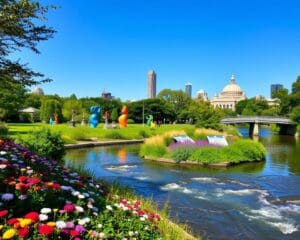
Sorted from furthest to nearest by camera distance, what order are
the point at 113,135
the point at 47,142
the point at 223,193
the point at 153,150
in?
the point at 113,135
the point at 153,150
the point at 47,142
the point at 223,193

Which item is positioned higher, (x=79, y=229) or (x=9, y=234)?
(x=9, y=234)

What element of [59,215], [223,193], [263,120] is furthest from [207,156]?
[263,120]

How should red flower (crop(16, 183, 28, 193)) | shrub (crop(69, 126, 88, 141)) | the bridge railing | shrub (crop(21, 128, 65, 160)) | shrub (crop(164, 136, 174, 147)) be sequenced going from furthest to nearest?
the bridge railing < shrub (crop(69, 126, 88, 141)) < shrub (crop(164, 136, 174, 147)) < shrub (crop(21, 128, 65, 160)) < red flower (crop(16, 183, 28, 193))

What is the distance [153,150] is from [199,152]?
364 cm

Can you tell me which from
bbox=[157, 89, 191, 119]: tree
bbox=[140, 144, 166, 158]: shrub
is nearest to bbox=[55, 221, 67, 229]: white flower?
bbox=[140, 144, 166, 158]: shrub

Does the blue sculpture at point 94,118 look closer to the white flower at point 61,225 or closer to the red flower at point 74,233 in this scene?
the white flower at point 61,225

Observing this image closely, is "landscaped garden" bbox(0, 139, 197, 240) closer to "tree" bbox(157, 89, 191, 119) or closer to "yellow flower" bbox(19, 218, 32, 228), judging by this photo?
"yellow flower" bbox(19, 218, 32, 228)

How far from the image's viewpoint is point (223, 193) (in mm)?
15531

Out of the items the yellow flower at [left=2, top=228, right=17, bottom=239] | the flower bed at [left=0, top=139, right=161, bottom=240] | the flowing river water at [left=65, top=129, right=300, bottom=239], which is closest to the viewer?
the yellow flower at [left=2, top=228, right=17, bottom=239]

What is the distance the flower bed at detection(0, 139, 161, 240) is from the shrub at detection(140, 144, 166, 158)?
63.0 ft

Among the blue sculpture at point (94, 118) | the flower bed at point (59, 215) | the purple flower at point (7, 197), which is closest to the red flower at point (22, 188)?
the flower bed at point (59, 215)

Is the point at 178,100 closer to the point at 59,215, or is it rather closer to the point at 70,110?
the point at 70,110

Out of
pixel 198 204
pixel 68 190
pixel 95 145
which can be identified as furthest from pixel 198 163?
pixel 68 190

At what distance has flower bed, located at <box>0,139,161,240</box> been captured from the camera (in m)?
4.63
